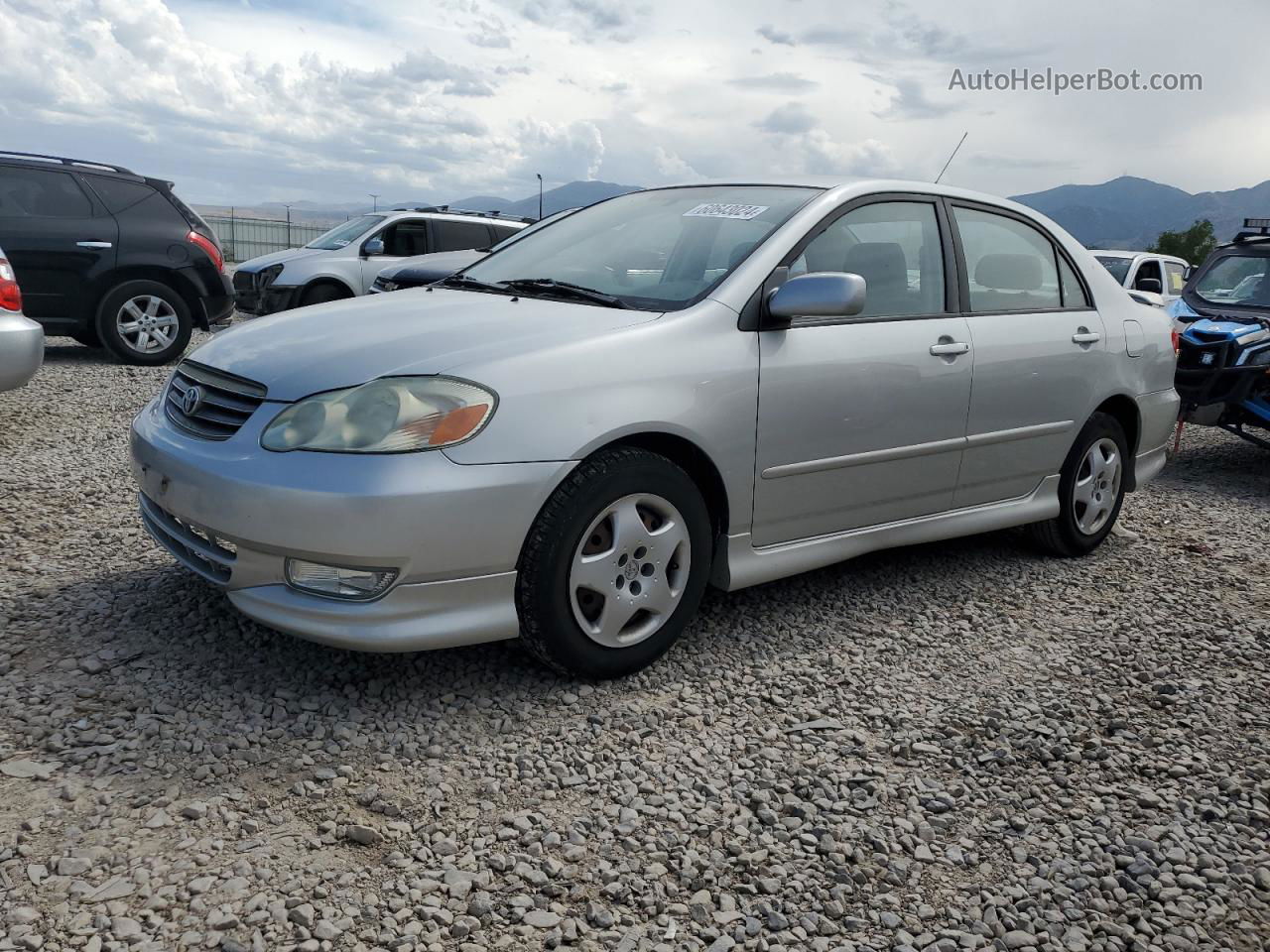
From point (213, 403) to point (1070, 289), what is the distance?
373 cm

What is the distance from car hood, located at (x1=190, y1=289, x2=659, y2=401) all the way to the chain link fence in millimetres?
32381

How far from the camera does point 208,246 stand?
1002 cm

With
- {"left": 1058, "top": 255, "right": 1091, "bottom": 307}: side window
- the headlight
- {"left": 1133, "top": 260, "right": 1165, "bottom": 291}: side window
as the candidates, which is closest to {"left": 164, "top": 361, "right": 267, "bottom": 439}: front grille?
the headlight

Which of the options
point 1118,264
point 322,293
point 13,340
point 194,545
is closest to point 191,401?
point 194,545

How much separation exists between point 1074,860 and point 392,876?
1.64 m

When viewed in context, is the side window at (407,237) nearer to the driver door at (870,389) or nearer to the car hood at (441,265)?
the car hood at (441,265)

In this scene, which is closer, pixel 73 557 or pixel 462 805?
pixel 462 805

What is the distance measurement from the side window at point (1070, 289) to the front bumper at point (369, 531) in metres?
2.92

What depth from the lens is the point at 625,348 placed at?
335 cm

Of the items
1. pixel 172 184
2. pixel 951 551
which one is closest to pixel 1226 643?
pixel 951 551

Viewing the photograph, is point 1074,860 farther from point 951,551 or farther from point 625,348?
point 951,551

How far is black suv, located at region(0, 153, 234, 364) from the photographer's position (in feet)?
30.1

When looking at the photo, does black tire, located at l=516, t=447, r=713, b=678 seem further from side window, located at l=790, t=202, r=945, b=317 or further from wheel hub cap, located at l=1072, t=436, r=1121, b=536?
wheel hub cap, located at l=1072, t=436, r=1121, b=536

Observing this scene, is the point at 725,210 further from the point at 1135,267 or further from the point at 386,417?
the point at 1135,267
